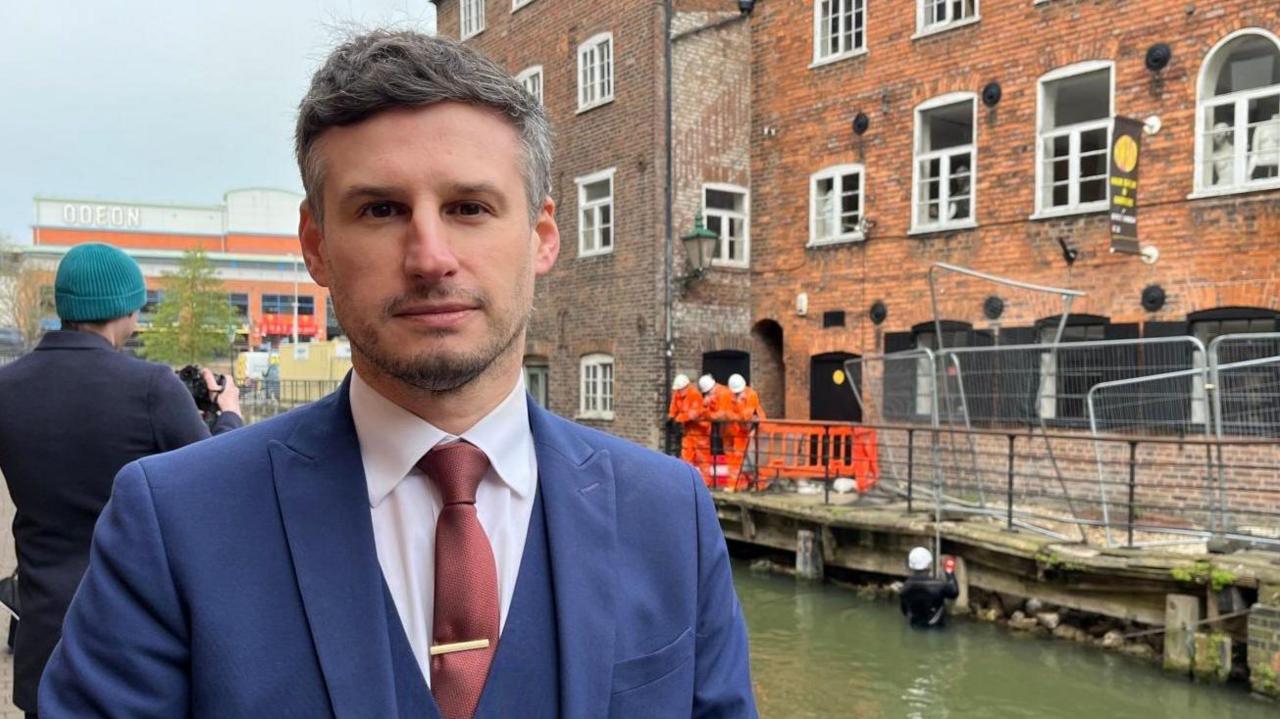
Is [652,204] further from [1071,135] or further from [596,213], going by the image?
[1071,135]

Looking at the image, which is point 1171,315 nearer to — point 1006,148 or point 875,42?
point 1006,148

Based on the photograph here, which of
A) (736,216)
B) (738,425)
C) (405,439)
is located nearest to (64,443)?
(405,439)

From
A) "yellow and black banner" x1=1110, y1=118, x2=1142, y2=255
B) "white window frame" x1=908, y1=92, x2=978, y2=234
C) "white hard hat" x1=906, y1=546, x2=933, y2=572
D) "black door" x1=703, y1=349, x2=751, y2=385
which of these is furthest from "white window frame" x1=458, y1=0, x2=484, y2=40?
"white hard hat" x1=906, y1=546, x2=933, y2=572

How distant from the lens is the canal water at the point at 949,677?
7.18 m

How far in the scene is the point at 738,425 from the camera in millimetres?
13117

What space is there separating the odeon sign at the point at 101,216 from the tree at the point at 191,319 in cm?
5423

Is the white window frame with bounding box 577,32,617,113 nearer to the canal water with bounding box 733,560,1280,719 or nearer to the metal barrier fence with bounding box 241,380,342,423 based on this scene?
the canal water with bounding box 733,560,1280,719

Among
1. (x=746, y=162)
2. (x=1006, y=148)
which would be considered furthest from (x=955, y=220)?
(x=746, y=162)

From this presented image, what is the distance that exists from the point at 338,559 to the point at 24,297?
164 ft

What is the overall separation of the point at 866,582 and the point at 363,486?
419 inches

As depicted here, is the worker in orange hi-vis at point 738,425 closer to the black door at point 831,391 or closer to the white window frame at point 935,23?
the black door at point 831,391

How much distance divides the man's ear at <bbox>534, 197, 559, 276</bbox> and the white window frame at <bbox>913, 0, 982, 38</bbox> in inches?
527

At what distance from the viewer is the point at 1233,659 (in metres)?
7.63

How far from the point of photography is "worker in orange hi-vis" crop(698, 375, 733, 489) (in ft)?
42.8
